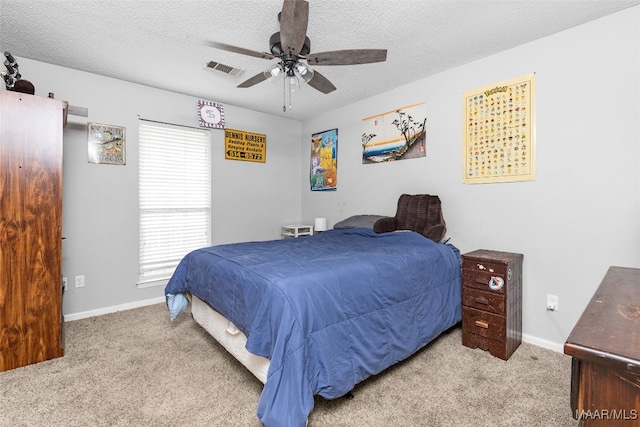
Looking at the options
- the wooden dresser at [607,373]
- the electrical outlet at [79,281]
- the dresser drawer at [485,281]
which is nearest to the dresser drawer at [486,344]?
the dresser drawer at [485,281]

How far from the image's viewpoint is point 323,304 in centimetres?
159

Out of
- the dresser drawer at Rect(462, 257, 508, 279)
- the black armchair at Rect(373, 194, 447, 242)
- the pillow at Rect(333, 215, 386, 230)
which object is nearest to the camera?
the dresser drawer at Rect(462, 257, 508, 279)

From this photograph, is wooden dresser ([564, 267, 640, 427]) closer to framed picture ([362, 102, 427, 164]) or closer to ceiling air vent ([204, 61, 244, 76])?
framed picture ([362, 102, 427, 164])

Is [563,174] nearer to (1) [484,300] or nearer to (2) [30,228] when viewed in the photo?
(1) [484,300]

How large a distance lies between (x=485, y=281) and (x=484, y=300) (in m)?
0.14

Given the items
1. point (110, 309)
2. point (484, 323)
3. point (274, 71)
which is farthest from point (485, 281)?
point (110, 309)

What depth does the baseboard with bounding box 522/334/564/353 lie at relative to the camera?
2.32m

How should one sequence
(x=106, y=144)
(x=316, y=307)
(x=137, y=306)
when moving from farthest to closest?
(x=137, y=306), (x=106, y=144), (x=316, y=307)

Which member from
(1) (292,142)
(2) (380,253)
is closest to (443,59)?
(2) (380,253)

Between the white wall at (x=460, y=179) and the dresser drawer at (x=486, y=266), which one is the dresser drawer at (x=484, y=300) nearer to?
the dresser drawer at (x=486, y=266)

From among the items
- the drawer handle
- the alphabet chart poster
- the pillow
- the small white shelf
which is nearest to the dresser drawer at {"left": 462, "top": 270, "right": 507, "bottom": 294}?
the drawer handle

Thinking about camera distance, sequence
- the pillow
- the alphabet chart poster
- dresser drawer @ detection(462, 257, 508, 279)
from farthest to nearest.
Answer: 1. the pillow
2. the alphabet chart poster
3. dresser drawer @ detection(462, 257, 508, 279)

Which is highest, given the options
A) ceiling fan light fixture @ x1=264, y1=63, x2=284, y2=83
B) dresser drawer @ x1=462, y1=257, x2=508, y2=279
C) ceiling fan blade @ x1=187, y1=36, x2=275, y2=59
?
ceiling fan blade @ x1=187, y1=36, x2=275, y2=59

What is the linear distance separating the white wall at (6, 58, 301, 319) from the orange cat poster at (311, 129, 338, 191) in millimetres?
1133
